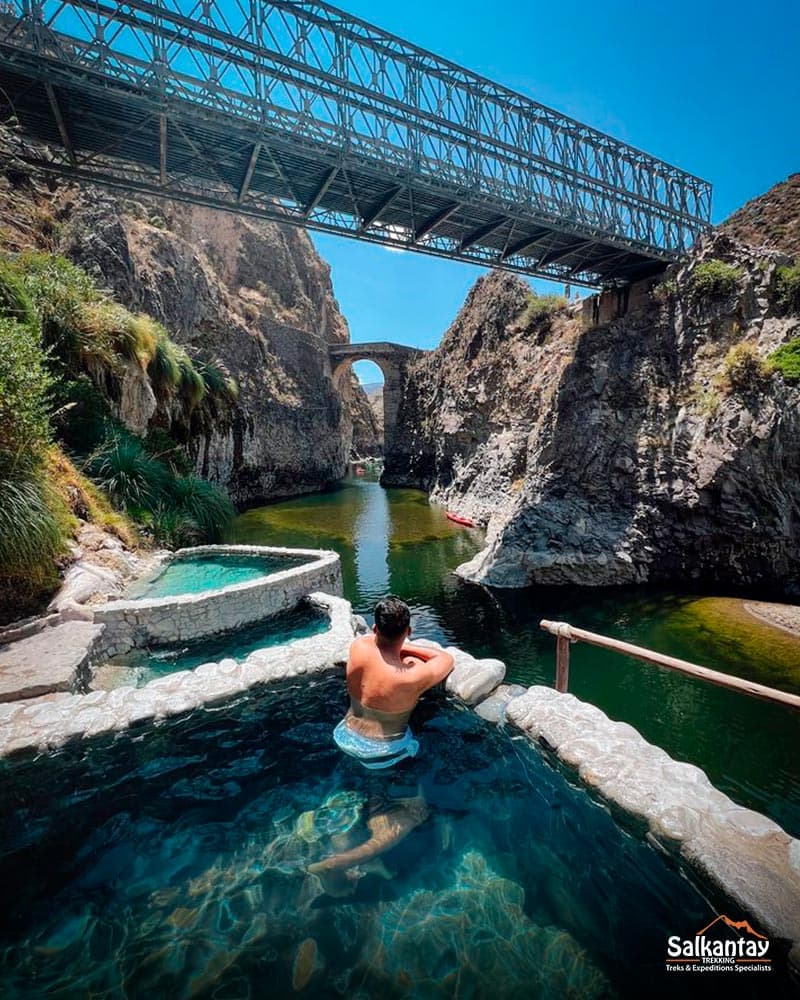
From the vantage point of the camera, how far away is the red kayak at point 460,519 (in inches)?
923

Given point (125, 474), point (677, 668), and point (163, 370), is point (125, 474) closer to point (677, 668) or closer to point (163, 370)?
point (163, 370)

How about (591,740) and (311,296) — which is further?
(311,296)

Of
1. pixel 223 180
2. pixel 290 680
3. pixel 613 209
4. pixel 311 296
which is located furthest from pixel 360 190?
pixel 311 296

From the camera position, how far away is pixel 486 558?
48.7 feet

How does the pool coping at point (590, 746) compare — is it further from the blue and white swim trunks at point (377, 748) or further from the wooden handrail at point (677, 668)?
the blue and white swim trunks at point (377, 748)

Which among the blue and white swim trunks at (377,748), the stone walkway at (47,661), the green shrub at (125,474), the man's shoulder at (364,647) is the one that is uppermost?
the green shrub at (125,474)

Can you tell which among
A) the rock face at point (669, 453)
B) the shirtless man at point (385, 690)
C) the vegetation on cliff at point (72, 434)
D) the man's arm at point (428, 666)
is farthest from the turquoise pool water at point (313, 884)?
the rock face at point (669, 453)

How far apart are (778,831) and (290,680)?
161 inches

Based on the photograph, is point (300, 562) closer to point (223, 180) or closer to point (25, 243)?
point (223, 180)

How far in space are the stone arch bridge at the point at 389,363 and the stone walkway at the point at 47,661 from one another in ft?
126

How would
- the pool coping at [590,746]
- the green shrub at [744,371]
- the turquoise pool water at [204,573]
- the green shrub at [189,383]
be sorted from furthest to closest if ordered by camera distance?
1. the green shrub at [189,383]
2. the green shrub at [744,371]
3. the turquoise pool water at [204,573]
4. the pool coping at [590,746]

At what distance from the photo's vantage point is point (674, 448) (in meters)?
14.3
